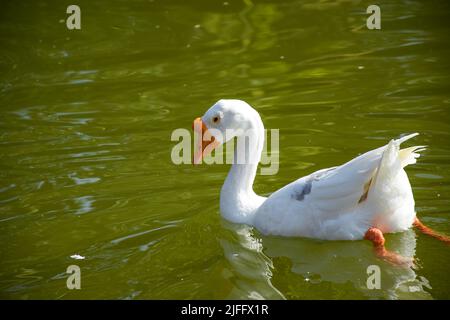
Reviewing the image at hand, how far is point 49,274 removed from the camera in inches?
249

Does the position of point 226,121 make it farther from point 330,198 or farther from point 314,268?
point 314,268

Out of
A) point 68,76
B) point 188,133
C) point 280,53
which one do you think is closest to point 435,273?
point 188,133

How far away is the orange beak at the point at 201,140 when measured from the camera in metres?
6.98

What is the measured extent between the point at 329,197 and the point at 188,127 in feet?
12.1

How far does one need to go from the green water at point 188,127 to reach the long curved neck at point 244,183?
15cm

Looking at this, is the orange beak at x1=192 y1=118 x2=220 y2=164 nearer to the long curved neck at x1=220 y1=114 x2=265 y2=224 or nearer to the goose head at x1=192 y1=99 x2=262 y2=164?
the goose head at x1=192 y1=99 x2=262 y2=164

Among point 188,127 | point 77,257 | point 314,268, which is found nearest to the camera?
point 314,268

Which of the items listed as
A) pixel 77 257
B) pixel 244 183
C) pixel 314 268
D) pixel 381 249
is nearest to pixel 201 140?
pixel 244 183

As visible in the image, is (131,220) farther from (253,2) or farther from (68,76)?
(253,2)

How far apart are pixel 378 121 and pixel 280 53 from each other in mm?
3202

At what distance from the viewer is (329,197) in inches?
244

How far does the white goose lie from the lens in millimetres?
6039

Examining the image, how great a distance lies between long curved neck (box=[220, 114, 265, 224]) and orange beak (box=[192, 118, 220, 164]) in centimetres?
28

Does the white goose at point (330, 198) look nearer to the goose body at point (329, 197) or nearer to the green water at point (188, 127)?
the goose body at point (329, 197)
